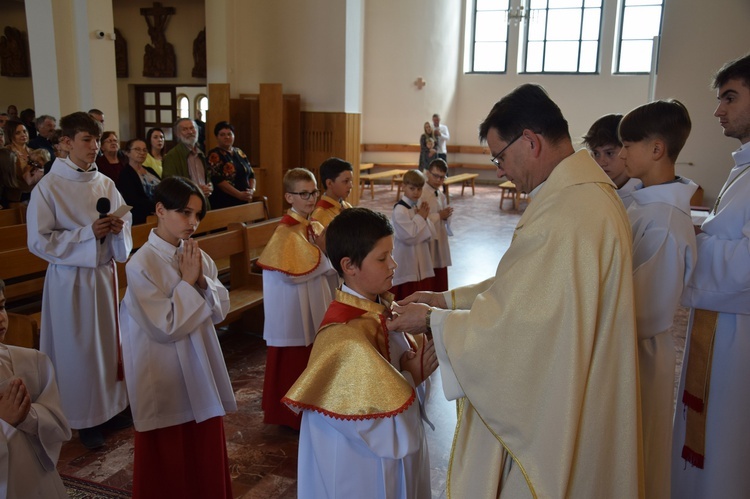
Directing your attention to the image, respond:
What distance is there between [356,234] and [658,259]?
1.07 meters

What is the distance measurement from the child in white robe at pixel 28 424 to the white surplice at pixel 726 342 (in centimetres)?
235

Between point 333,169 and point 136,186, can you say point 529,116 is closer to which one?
point 333,169

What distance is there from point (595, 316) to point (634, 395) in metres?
0.27

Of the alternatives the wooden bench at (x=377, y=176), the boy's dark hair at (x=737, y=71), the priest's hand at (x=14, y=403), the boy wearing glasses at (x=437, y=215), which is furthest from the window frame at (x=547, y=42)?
the priest's hand at (x=14, y=403)

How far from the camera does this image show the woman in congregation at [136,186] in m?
5.18

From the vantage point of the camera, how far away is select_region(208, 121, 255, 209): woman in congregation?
630cm

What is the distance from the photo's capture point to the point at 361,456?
180 cm

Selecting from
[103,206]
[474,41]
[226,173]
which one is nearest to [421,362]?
[103,206]

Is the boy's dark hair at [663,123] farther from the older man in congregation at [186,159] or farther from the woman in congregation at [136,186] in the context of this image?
the older man in congregation at [186,159]

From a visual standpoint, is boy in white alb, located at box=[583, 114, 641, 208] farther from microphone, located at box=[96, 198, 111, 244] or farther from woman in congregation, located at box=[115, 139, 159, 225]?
woman in congregation, located at box=[115, 139, 159, 225]

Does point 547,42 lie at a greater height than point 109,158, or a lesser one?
greater

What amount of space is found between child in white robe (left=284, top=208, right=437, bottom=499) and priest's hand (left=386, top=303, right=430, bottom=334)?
0.32ft

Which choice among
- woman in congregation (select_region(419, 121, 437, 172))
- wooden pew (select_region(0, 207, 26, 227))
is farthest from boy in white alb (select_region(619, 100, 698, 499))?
woman in congregation (select_region(419, 121, 437, 172))

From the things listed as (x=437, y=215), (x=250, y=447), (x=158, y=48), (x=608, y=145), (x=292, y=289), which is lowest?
(x=250, y=447)
